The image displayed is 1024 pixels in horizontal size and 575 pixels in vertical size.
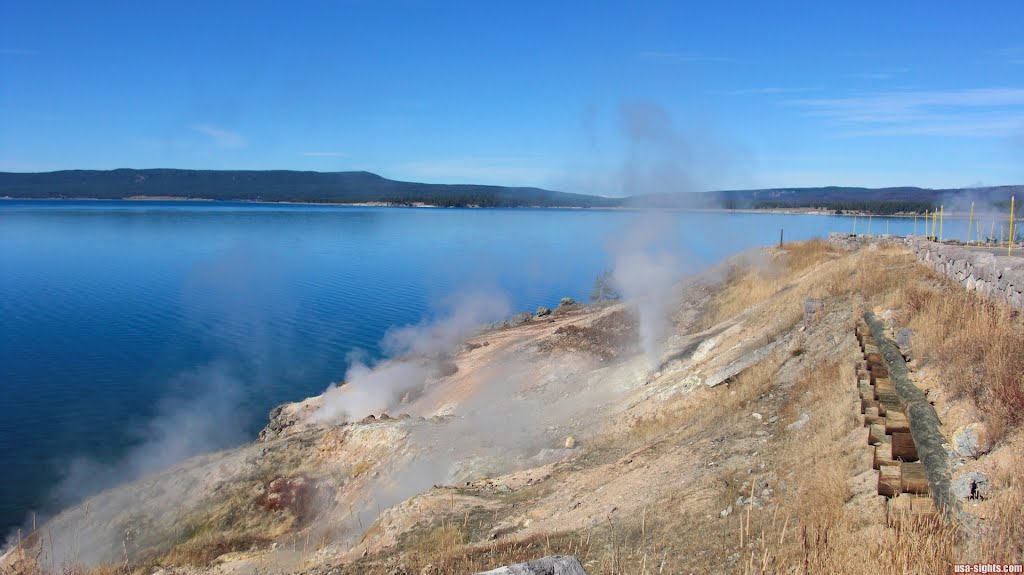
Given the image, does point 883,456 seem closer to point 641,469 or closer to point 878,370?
point 878,370

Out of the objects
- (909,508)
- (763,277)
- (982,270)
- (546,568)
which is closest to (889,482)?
(909,508)

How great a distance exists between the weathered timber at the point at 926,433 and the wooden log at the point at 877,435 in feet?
0.85

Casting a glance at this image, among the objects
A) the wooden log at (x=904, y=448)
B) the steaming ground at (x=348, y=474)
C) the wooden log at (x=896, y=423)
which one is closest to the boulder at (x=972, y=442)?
the wooden log at (x=904, y=448)

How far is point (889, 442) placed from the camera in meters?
6.77

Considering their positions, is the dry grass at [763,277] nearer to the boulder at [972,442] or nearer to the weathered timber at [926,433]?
the weathered timber at [926,433]

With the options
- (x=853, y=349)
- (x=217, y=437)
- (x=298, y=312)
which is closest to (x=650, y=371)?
(x=853, y=349)

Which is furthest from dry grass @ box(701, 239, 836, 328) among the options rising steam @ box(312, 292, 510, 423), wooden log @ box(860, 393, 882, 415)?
wooden log @ box(860, 393, 882, 415)

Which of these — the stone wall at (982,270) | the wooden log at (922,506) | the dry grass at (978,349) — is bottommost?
the wooden log at (922,506)

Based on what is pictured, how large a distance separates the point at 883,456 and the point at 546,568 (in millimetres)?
4121

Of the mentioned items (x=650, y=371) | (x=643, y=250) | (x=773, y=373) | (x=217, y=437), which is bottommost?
(x=217, y=437)

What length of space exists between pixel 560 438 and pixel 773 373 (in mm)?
4659

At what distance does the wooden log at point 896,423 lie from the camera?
6.65 meters

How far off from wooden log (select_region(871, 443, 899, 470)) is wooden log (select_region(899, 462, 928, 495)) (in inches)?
5.8

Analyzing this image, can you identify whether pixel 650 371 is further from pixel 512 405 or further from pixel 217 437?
pixel 217 437
